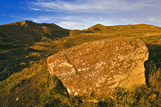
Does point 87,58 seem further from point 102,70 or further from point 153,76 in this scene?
point 153,76

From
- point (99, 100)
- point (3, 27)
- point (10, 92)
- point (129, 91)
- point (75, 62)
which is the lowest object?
point (10, 92)

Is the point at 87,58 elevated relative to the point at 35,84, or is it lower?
elevated

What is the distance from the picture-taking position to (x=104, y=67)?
3385 mm

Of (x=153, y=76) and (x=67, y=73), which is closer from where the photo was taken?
(x=153, y=76)

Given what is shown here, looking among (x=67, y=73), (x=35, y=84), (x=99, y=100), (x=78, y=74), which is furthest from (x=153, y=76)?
(x=35, y=84)

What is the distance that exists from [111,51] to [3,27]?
65.6 m

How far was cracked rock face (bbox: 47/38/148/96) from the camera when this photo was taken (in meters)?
3.27

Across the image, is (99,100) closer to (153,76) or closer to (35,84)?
(153,76)

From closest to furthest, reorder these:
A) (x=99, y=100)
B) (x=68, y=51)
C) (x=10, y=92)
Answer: (x=99, y=100) → (x=68, y=51) → (x=10, y=92)

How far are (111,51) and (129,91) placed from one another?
4.31 feet

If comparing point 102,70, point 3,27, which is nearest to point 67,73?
point 102,70

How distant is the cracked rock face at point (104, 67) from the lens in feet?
10.7

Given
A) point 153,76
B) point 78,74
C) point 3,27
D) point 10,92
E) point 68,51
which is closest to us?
point 153,76

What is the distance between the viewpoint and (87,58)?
3.58 m
